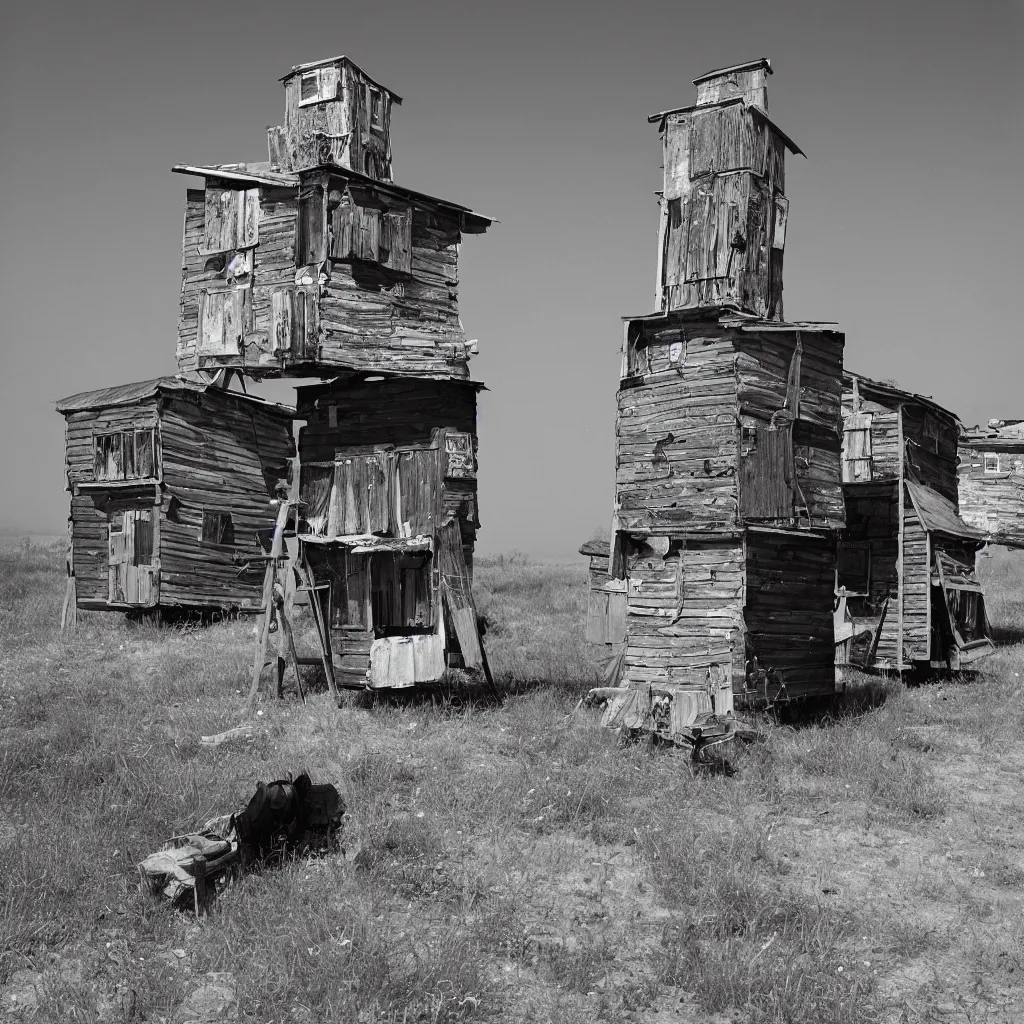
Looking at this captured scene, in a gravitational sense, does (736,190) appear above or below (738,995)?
above

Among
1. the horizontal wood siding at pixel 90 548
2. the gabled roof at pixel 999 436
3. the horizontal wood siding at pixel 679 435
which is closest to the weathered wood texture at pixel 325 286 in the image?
the horizontal wood siding at pixel 679 435

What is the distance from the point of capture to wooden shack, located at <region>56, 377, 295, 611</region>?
28000 mm

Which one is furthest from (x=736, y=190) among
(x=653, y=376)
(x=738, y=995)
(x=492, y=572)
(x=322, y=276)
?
(x=492, y=572)

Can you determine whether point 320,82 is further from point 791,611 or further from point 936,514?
point 936,514

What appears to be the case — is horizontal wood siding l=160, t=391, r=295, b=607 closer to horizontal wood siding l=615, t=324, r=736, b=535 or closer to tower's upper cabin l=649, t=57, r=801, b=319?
horizontal wood siding l=615, t=324, r=736, b=535

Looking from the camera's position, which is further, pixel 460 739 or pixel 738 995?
pixel 460 739

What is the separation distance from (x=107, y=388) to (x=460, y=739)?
1951 centimetres

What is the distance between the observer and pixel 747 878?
33.5 feet

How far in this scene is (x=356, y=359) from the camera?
20.7 m

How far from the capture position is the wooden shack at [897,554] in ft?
82.5

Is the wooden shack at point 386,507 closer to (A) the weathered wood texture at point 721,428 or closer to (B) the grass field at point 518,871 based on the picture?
(B) the grass field at point 518,871

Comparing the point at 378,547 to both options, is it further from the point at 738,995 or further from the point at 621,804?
the point at 738,995

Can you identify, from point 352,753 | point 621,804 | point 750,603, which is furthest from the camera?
point 750,603

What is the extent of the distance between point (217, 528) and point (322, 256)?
39.2ft
